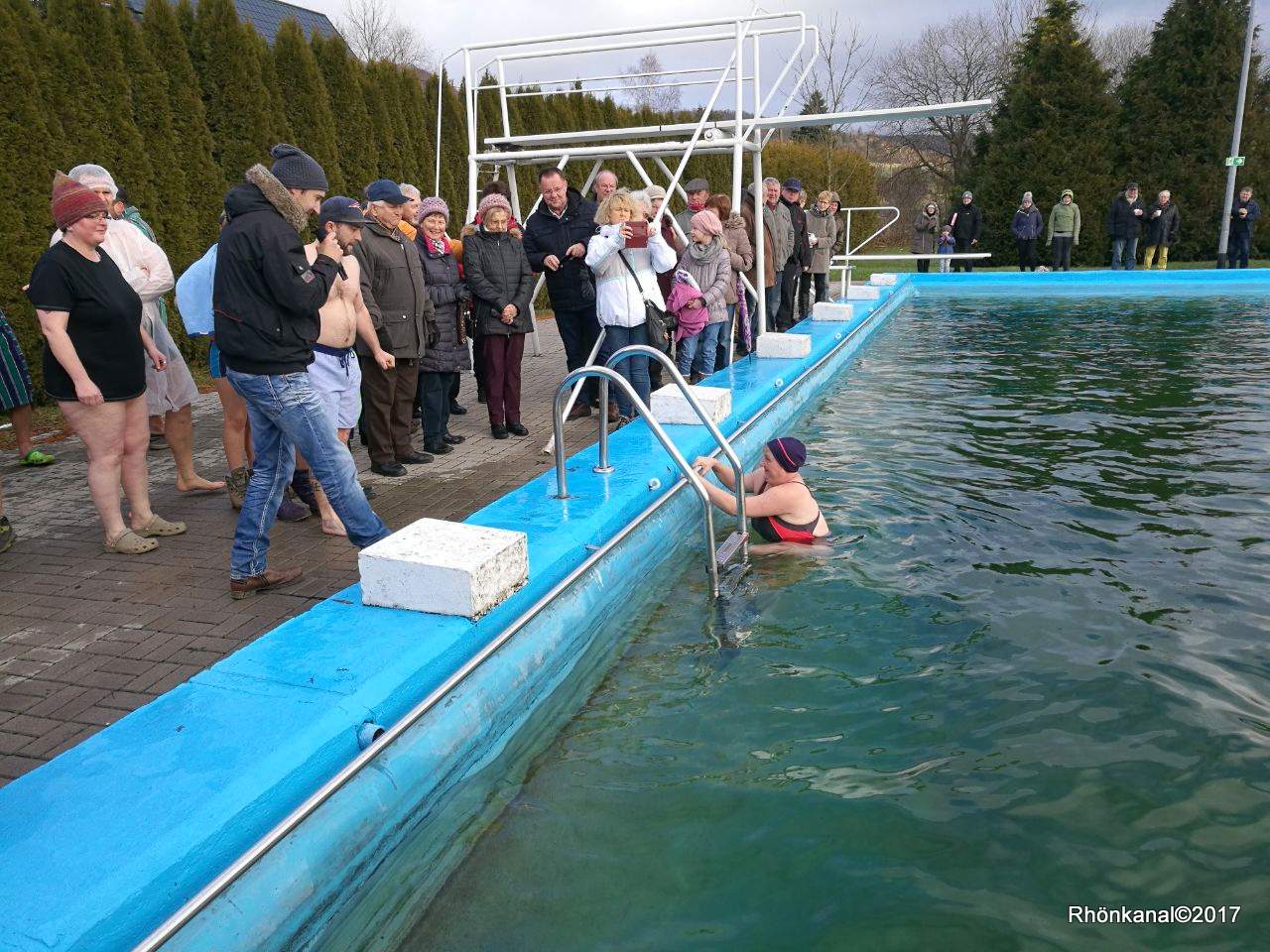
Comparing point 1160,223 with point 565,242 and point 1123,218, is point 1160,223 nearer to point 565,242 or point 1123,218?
point 1123,218

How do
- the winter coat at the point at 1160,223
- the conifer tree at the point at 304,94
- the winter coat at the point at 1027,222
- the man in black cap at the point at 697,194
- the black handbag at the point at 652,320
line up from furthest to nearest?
1. the winter coat at the point at 1160,223
2. the winter coat at the point at 1027,222
3. the conifer tree at the point at 304,94
4. the man in black cap at the point at 697,194
5. the black handbag at the point at 652,320

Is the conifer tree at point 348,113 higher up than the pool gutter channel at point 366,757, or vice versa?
the conifer tree at point 348,113

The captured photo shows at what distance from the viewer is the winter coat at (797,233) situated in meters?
11.5

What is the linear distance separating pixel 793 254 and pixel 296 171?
874 cm

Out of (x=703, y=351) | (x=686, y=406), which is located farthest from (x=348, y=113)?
(x=686, y=406)

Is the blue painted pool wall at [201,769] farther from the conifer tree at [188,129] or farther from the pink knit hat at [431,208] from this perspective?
the conifer tree at [188,129]

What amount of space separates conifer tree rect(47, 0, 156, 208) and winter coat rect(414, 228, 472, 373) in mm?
5043

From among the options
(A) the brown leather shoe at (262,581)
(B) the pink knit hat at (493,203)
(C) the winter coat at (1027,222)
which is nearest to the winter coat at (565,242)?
(B) the pink knit hat at (493,203)

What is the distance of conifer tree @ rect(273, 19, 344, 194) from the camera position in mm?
12383

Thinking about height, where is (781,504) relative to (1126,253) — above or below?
below

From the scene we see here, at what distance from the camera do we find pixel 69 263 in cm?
463

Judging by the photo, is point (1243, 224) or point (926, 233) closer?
point (1243, 224)

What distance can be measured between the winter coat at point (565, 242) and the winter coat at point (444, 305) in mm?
796

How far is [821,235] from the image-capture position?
13.8 m
